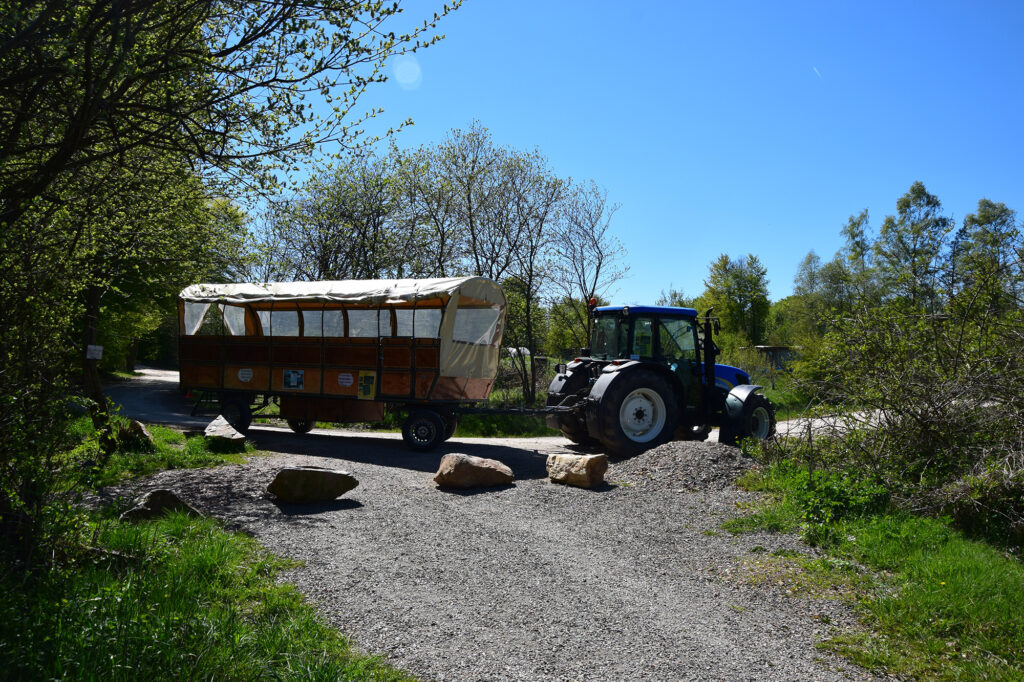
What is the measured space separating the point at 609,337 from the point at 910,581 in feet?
23.6

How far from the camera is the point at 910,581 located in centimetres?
495

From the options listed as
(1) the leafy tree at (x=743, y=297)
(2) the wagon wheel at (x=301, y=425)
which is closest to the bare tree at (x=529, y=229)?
(2) the wagon wheel at (x=301, y=425)

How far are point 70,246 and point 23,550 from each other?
1.92m

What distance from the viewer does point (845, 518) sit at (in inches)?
253

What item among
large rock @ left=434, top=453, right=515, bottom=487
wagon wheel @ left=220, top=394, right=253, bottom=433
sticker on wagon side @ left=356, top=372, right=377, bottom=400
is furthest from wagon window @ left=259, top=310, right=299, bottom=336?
large rock @ left=434, top=453, right=515, bottom=487

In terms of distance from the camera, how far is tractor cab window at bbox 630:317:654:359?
1155 centimetres

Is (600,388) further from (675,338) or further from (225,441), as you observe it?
(225,441)

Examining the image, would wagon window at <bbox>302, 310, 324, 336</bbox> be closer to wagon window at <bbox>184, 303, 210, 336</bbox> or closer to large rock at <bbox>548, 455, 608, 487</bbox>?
wagon window at <bbox>184, 303, 210, 336</bbox>

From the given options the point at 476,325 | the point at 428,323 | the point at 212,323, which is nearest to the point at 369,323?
the point at 428,323

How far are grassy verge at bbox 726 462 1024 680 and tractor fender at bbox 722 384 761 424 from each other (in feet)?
14.0

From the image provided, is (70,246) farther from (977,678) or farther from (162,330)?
(162,330)

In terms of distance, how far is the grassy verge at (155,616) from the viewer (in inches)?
132

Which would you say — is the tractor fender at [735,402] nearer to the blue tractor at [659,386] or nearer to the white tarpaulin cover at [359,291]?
the blue tractor at [659,386]

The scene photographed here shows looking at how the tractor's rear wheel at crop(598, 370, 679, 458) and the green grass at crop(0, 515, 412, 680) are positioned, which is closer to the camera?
the green grass at crop(0, 515, 412, 680)
